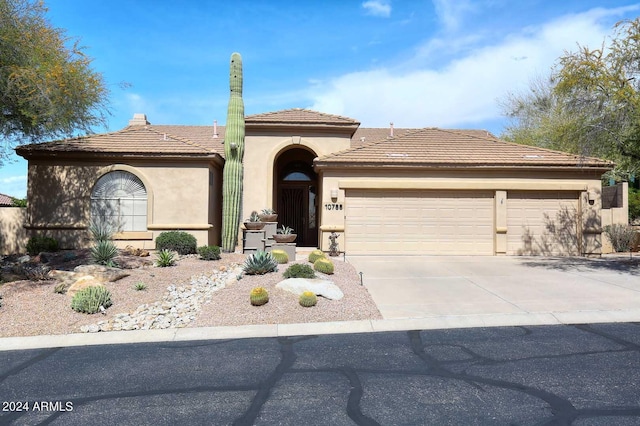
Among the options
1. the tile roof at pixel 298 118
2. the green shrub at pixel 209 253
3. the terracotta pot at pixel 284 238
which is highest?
the tile roof at pixel 298 118

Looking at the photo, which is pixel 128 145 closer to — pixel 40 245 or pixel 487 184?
pixel 40 245

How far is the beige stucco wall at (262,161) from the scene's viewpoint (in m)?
17.9

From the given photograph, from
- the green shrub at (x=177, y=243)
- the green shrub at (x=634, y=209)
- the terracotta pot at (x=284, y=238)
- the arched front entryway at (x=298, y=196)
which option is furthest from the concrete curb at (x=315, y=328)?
the green shrub at (x=634, y=209)

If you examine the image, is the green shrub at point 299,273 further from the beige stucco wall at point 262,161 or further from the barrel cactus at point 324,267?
the beige stucco wall at point 262,161

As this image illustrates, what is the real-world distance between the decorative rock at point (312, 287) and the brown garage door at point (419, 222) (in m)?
6.74

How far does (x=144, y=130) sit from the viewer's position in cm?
1722

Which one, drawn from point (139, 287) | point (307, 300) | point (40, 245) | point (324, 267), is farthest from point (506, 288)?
point (40, 245)

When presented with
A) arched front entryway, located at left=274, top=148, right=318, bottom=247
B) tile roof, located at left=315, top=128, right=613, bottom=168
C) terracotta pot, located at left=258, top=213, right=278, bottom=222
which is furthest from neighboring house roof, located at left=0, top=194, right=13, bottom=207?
tile roof, located at left=315, top=128, right=613, bottom=168

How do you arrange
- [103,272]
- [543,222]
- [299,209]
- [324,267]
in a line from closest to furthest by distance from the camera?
[103,272]
[324,267]
[543,222]
[299,209]

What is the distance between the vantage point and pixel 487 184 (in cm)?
1598

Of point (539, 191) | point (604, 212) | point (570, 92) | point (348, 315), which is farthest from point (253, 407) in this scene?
point (604, 212)

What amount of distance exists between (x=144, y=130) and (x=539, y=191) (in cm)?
1566

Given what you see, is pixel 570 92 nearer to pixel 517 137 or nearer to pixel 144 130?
pixel 144 130

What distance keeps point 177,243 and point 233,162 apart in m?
3.51
